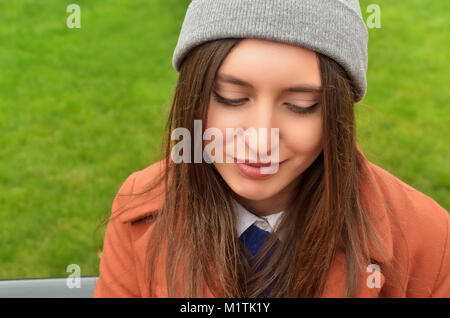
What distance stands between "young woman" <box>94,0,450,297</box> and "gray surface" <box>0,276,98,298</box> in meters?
0.43

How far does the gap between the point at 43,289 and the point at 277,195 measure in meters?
1.01

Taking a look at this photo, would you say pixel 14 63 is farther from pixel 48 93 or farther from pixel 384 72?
pixel 384 72

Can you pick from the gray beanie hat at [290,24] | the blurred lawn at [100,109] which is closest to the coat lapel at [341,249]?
the gray beanie hat at [290,24]

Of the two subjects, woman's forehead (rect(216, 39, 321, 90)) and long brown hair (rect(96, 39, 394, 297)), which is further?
long brown hair (rect(96, 39, 394, 297))

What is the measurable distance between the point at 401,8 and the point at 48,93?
3.45 meters

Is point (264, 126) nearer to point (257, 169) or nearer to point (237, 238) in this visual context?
point (257, 169)

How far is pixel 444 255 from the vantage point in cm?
153

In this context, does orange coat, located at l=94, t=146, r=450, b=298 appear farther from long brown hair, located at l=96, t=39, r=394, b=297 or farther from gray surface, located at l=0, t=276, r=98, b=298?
gray surface, located at l=0, t=276, r=98, b=298

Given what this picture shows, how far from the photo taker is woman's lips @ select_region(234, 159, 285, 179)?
1.33 m

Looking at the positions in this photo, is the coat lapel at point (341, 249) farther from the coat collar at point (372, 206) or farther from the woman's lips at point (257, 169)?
the woman's lips at point (257, 169)

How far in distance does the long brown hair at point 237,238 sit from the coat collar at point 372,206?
0.8 inches

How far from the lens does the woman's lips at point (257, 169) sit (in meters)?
1.33

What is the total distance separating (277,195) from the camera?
1.56 meters

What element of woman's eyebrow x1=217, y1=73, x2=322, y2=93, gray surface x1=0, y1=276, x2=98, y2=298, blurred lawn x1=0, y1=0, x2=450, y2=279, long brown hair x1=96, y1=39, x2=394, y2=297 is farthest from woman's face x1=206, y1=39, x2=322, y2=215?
blurred lawn x1=0, y1=0, x2=450, y2=279
